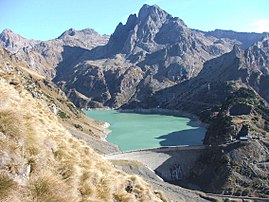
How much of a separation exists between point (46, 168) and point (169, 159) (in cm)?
8047

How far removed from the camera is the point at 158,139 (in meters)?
136

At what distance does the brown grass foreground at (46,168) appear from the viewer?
10.3 m

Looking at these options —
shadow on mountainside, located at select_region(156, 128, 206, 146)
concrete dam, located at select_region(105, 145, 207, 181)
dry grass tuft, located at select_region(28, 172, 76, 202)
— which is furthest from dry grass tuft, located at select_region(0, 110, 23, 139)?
shadow on mountainside, located at select_region(156, 128, 206, 146)

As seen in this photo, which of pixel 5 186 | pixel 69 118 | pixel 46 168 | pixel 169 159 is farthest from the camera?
pixel 69 118

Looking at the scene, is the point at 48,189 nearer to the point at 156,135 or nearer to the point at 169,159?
the point at 169,159

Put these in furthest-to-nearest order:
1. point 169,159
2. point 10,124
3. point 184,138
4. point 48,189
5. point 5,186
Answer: point 184,138
point 169,159
point 10,124
point 48,189
point 5,186

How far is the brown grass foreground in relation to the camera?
1027 centimetres

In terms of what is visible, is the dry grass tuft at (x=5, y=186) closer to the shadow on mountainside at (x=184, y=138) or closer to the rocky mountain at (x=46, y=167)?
the rocky mountain at (x=46, y=167)

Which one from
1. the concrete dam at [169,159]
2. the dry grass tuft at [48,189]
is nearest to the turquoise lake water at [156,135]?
the concrete dam at [169,159]

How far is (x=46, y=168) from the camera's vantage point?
1148 cm

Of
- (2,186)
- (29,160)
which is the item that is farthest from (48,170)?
(2,186)

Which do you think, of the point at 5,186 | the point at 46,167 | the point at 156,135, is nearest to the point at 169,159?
the point at 156,135

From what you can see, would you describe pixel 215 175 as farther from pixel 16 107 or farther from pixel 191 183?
pixel 16 107

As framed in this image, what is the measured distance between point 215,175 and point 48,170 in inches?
2944
